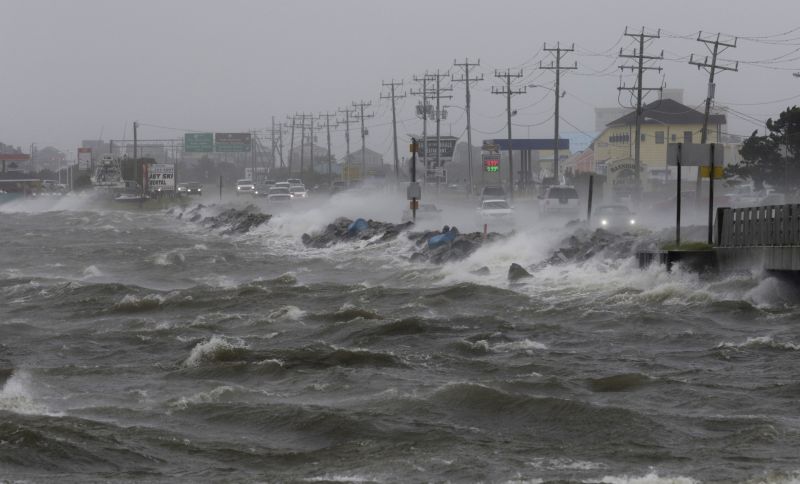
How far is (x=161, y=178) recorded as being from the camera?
113 meters

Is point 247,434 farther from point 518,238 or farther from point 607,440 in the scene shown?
point 518,238

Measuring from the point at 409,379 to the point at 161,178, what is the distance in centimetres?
9997

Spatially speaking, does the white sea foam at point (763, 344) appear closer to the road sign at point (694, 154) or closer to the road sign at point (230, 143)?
the road sign at point (694, 154)

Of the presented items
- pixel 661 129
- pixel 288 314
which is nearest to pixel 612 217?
pixel 288 314

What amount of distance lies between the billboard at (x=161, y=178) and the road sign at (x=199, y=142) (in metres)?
30.1

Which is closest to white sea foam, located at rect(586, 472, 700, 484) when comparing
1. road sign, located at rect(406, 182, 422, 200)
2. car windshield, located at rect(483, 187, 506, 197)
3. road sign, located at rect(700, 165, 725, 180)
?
road sign, located at rect(700, 165, 725, 180)

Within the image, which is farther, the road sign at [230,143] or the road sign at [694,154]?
the road sign at [230,143]

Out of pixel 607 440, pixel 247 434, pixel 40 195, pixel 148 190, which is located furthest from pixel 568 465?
pixel 40 195

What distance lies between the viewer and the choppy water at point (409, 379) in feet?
38.0

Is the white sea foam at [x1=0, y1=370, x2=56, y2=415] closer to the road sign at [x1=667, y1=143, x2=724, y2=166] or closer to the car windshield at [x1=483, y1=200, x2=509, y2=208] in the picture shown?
the road sign at [x1=667, y1=143, x2=724, y2=166]

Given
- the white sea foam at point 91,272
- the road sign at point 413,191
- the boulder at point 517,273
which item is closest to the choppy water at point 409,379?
the boulder at point 517,273

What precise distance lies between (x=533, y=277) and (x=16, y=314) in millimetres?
11403

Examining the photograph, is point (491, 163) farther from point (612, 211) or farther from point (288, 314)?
point (288, 314)

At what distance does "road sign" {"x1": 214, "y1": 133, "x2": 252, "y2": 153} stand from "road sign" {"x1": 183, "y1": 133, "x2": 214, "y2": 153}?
1141 millimetres
